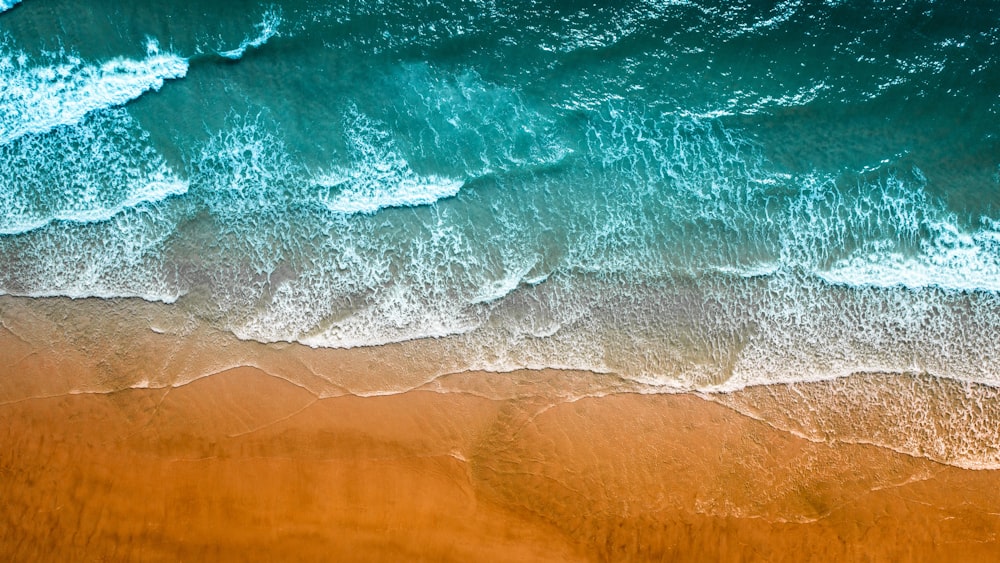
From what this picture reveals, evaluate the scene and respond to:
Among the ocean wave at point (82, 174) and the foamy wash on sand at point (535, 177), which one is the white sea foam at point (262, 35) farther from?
the ocean wave at point (82, 174)

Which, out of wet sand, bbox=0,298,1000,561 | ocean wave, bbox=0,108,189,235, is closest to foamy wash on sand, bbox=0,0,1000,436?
ocean wave, bbox=0,108,189,235

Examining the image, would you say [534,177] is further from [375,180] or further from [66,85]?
[66,85]

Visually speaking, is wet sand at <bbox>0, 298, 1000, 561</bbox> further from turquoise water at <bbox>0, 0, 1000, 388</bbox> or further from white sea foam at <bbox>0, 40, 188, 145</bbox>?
white sea foam at <bbox>0, 40, 188, 145</bbox>

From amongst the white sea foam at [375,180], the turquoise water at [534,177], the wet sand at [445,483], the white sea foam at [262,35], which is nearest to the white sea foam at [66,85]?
the turquoise water at [534,177]

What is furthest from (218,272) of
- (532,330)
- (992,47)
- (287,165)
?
(992,47)

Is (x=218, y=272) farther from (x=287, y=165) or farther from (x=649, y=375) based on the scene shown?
(x=649, y=375)
